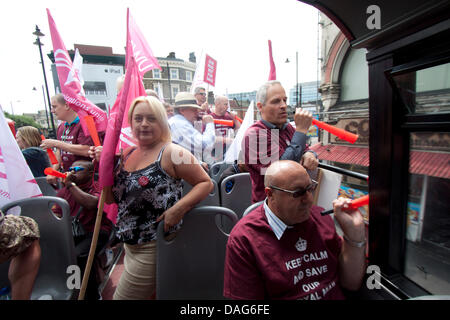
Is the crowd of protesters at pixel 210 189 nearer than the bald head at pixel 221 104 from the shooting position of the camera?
Yes

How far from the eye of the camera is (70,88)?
2500 mm

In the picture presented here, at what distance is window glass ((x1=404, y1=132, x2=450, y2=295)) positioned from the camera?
3.83ft

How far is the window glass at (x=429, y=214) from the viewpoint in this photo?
3.83ft

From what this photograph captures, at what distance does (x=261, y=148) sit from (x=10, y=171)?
2200mm

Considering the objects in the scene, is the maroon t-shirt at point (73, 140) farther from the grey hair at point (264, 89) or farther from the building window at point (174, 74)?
the building window at point (174, 74)

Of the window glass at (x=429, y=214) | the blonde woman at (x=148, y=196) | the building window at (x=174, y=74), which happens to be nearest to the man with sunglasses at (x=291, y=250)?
the window glass at (x=429, y=214)

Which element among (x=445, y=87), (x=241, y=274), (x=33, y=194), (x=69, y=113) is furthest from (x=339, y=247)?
(x=69, y=113)

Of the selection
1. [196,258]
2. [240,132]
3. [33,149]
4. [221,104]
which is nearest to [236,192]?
[240,132]

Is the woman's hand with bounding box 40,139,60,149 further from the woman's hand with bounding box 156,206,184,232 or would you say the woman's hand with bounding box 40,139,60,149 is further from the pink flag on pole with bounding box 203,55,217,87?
the pink flag on pole with bounding box 203,55,217,87

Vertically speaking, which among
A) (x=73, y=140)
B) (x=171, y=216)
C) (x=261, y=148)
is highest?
(x=73, y=140)

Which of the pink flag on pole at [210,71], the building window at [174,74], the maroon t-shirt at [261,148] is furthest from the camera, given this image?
the building window at [174,74]

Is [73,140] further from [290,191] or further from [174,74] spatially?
[174,74]

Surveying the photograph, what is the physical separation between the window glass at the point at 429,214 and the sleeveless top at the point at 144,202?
1484 millimetres

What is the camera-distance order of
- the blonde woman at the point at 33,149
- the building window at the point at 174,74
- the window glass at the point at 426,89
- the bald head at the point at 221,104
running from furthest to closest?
1. the building window at the point at 174,74
2. the bald head at the point at 221,104
3. the blonde woman at the point at 33,149
4. the window glass at the point at 426,89
